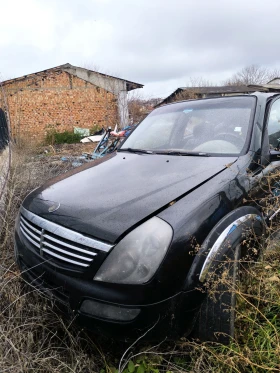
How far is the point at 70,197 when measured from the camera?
1899mm

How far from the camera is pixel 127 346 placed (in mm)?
1759

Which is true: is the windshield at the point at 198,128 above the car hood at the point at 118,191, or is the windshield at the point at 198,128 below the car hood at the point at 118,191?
above

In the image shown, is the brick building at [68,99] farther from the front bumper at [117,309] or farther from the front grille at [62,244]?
the front bumper at [117,309]

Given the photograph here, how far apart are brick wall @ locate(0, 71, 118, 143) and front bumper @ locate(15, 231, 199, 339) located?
1659cm

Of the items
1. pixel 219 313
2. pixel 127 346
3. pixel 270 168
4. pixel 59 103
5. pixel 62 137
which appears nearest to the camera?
pixel 219 313

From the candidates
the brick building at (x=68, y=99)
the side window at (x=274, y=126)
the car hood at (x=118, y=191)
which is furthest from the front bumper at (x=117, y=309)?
the brick building at (x=68, y=99)

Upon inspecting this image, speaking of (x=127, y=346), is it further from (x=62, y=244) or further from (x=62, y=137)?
(x=62, y=137)

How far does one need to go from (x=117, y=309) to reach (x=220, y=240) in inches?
28.4

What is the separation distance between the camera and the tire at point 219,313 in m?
1.58

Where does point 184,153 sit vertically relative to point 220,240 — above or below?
above

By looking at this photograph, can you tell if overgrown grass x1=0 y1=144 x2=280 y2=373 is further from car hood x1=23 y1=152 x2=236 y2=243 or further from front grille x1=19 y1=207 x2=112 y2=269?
car hood x1=23 y1=152 x2=236 y2=243

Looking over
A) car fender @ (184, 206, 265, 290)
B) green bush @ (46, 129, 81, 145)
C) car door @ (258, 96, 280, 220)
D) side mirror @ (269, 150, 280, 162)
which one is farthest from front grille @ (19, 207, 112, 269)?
green bush @ (46, 129, 81, 145)

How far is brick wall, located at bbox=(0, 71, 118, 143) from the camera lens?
55.6 ft

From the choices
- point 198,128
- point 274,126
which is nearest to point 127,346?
point 198,128
